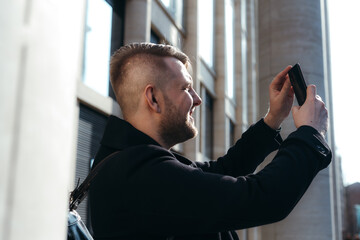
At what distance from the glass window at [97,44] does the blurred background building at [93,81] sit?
0.07 ft

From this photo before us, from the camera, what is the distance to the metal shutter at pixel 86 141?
927cm

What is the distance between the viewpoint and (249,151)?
2.55 meters

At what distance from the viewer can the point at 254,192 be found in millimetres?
1680

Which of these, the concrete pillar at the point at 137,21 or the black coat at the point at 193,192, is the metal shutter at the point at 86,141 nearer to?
the concrete pillar at the point at 137,21

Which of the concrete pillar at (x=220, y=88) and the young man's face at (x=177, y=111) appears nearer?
the young man's face at (x=177, y=111)

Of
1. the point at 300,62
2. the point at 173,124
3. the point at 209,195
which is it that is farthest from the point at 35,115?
the point at 300,62

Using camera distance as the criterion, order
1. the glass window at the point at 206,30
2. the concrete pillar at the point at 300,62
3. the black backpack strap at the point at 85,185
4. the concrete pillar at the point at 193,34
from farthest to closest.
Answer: the glass window at the point at 206,30
the concrete pillar at the point at 193,34
the concrete pillar at the point at 300,62
the black backpack strap at the point at 85,185

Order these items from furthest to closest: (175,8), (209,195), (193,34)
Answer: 1. (193,34)
2. (175,8)
3. (209,195)

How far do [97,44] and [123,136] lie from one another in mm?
8513

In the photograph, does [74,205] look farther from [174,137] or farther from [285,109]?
[285,109]

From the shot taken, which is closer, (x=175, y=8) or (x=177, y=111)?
(x=177, y=111)

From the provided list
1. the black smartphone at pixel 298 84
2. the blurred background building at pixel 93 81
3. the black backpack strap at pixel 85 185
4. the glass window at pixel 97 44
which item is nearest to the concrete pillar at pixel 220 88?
the blurred background building at pixel 93 81

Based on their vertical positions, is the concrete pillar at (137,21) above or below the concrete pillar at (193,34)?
below

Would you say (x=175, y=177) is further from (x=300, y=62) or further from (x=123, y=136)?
(x=300, y=62)
